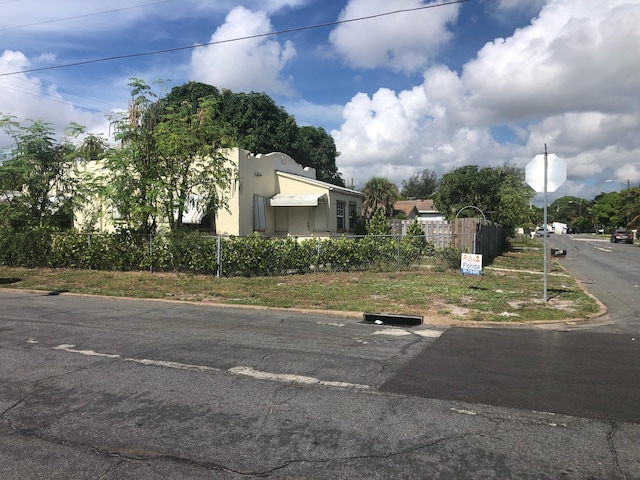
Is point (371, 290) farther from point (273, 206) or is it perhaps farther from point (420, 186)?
point (420, 186)

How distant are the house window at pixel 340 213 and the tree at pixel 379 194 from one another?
10081 mm

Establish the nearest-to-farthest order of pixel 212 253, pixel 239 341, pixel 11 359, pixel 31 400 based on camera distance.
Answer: pixel 31 400 → pixel 11 359 → pixel 239 341 → pixel 212 253

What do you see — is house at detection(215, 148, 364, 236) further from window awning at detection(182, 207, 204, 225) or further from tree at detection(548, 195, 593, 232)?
tree at detection(548, 195, 593, 232)

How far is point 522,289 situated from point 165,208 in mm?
12304

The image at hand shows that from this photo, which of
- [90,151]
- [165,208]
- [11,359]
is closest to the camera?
[11,359]

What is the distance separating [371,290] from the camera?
12945mm

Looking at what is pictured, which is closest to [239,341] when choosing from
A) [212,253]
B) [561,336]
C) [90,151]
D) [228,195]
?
[561,336]

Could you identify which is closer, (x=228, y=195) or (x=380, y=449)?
(x=380, y=449)

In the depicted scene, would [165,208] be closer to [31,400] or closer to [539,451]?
[31,400]

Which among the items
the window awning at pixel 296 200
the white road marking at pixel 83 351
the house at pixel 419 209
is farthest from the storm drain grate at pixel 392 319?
the house at pixel 419 209

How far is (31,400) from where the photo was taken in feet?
15.8

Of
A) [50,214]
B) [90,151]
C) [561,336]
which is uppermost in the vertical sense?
[90,151]

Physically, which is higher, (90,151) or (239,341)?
(90,151)

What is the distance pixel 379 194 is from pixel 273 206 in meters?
13.7
